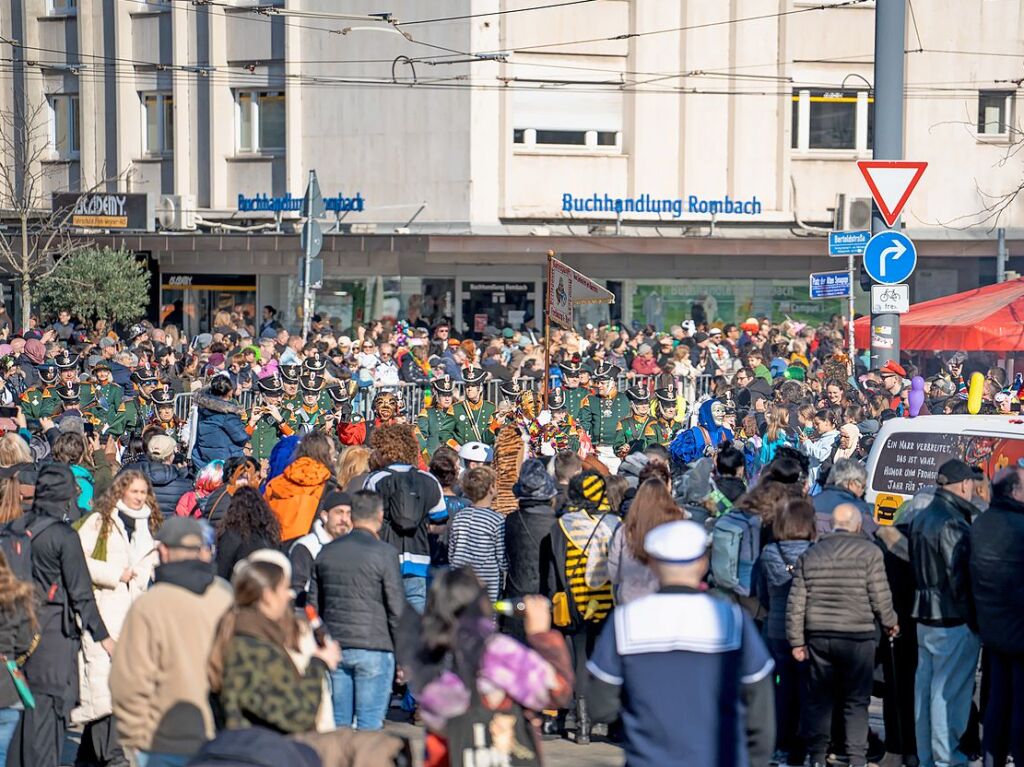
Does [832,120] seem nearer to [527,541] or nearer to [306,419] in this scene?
[306,419]

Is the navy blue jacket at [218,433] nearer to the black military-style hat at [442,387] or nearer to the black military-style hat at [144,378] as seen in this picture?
the black military-style hat at [442,387]

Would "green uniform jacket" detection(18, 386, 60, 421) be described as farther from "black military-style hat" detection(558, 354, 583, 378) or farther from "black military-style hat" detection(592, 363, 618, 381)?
"black military-style hat" detection(592, 363, 618, 381)

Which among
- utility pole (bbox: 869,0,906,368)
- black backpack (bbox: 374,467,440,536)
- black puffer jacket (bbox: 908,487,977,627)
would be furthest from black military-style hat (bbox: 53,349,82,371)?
black puffer jacket (bbox: 908,487,977,627)

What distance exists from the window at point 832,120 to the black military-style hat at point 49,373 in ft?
58.0

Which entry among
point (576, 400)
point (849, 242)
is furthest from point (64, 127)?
point (849, 242)

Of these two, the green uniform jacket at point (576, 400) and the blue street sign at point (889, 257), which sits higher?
the blue street sign at point (889, 257)

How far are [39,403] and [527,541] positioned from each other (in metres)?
8.89

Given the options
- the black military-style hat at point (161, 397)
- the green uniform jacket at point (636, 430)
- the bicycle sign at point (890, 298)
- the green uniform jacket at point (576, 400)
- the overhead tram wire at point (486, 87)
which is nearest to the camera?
the bicycle sign at point (890, 298)

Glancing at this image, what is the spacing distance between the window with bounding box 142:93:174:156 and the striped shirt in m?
25.2

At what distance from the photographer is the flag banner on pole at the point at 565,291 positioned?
14.8m

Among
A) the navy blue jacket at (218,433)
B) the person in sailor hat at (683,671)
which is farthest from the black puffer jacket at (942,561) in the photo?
the navy blue jacket at (218,433)

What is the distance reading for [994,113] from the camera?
105 feet

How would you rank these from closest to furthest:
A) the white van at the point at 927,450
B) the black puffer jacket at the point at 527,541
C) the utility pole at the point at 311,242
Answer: the black puffer jacket at the point at 527,541 < the white van at the point at 927,450 < the utility pole at the point at 311,242

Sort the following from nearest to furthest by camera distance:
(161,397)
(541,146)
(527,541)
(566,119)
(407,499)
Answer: (527,541)
(407,499)
(161,397)
(566,119)
(541,146)
